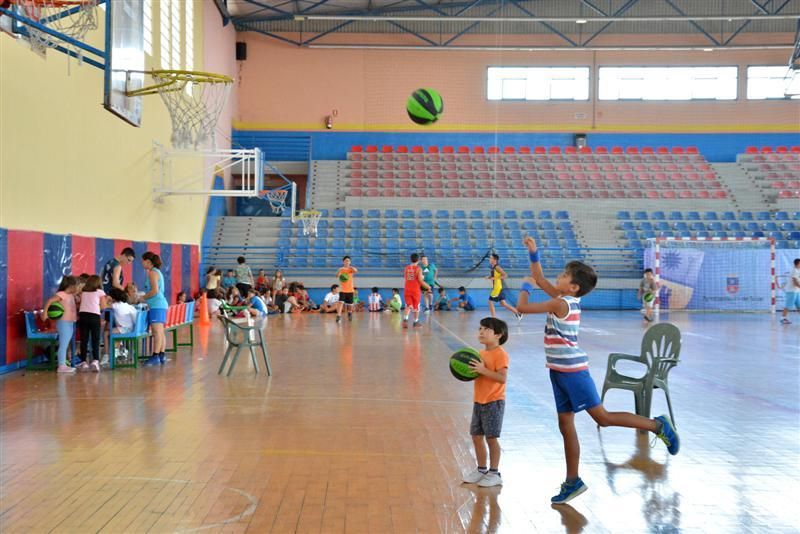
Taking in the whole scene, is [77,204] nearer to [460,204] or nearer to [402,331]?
[402,331]

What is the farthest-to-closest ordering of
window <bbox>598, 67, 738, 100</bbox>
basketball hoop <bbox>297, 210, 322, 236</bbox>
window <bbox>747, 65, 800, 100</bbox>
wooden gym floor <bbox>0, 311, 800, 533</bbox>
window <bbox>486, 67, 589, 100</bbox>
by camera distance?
window <bbox>598, 67, 738, 100</bbox>, window <bbox>747, 65, 800, 100</bbox>, window <bbox>486, 67, 589, 100</bbox>, basketball hoop <bbox>297, 210, 322, 236</bbox>, wooden gym floor <bbox>0, 311, 800, 533</bbox>

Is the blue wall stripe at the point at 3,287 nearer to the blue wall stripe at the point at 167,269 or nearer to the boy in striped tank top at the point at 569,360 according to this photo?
the boy in striped tank top at the point at 569,360

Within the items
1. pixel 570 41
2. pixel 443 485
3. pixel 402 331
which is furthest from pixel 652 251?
pixel 443 485

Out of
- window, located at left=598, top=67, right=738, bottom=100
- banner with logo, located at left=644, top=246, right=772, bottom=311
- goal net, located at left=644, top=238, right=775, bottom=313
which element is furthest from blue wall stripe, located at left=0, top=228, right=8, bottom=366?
window, located at left=598, top=67, right=738, bottom=100

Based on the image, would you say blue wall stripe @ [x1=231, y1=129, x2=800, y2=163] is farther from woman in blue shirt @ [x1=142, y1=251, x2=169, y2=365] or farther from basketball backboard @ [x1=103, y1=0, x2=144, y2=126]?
woman in blue shirt @ [x1=142, y1=251, x2=169, y2=365]

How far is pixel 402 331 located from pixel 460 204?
42.6ft

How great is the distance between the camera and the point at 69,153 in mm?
12156

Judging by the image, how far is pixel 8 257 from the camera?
995 centimetres

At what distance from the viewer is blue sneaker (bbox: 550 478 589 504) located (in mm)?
4672

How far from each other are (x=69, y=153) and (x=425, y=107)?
5.89 metres

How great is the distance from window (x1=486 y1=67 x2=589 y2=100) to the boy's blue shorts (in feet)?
88.4

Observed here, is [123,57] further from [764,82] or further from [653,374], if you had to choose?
[764,82]

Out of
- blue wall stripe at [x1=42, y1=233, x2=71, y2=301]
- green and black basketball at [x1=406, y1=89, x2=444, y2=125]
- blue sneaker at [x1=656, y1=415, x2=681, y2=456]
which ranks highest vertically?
green and black basketball at [x1=406, y1=89, x2=444, y2=125]

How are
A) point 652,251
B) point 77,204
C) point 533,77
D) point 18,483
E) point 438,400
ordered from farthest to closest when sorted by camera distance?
point 533,77
point 652,251
point 77,204
point 438,400
point 18,483
